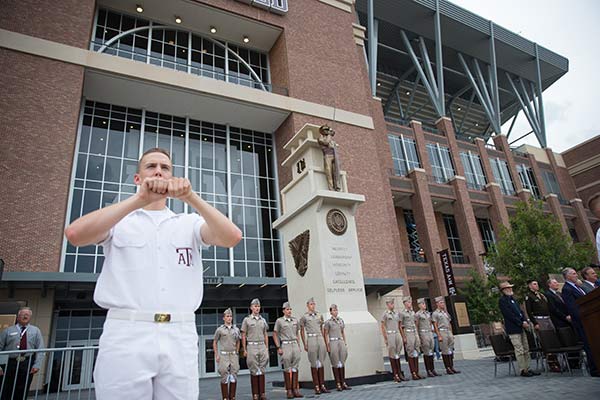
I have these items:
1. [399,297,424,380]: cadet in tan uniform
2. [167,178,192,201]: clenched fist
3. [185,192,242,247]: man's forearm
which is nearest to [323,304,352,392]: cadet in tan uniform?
[399,297,424,380]: cadet in tan uniform

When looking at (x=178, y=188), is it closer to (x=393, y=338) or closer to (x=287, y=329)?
(x=287, y=329)

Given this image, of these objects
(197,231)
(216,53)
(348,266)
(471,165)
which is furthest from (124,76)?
(471,165)

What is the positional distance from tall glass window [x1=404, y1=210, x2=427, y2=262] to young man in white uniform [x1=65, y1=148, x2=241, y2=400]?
30366 mm

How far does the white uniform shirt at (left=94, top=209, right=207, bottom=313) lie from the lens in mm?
1920

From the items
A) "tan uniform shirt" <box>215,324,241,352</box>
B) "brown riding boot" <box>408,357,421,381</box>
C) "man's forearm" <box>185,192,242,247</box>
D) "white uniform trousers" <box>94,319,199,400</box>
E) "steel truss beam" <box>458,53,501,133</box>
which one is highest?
"steel truss beam" <box>458,53,501,133</box>

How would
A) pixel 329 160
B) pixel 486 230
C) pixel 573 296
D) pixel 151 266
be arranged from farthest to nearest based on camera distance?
1. pixel 486 230
2. pixel 329 160
3. pixel 573 296
4. pixel 151 266

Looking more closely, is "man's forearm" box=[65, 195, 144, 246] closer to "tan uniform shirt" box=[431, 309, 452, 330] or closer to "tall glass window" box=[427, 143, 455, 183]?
"tan uniform shirt" box=[431, 309, 452, 330]

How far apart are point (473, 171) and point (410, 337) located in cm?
2921

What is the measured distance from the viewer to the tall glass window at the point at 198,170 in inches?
770

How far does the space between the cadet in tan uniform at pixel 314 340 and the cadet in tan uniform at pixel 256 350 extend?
946 mm

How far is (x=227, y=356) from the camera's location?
28.9 feet

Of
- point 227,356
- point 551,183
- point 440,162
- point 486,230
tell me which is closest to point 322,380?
point 227,356

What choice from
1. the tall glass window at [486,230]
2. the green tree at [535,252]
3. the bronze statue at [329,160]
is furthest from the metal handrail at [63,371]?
the tall glass window at [486,230]

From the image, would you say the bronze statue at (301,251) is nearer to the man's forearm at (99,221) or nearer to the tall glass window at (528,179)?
the man's forearm at (99,221)
